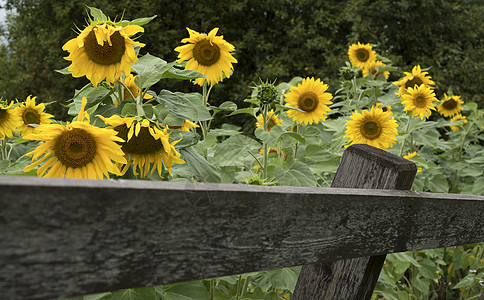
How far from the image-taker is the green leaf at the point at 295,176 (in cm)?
158

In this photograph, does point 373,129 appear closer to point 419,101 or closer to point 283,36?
point 419,101

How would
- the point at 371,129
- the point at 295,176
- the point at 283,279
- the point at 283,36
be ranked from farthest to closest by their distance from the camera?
the point at 283,36
the point at 371,129
the point at 295,176
the point at 283,279

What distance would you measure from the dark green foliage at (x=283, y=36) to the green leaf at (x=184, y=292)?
6928mm

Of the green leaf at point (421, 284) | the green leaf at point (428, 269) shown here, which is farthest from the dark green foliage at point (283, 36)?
the green leaf at point (428, 269)

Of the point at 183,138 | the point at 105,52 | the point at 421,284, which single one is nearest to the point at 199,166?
the point at 183,138

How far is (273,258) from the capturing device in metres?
0.74

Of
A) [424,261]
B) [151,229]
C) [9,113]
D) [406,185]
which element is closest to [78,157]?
[151,229]

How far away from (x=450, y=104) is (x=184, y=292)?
2.83 meters

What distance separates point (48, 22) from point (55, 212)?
9990mm

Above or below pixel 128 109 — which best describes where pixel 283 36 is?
above

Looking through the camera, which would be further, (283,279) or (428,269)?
(428,269)

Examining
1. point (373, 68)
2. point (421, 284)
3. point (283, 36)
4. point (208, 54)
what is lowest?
point (421, 284)

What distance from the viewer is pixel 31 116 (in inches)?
70.7

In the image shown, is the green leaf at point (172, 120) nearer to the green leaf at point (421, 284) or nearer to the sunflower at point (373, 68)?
the green leaf at point (421, 284)
